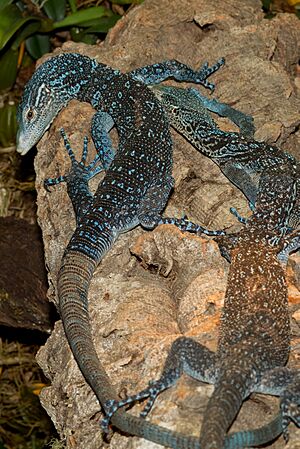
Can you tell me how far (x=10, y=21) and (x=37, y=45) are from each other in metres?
0.88

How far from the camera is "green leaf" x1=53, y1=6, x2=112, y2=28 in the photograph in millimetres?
9812

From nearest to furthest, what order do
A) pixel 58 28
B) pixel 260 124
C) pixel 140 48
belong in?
pixel 260 124
pixel 140 48
pixel 58 28

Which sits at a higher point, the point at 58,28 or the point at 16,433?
the point at 58,28

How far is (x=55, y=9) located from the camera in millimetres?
9891

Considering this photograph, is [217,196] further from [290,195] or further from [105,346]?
[105,346]

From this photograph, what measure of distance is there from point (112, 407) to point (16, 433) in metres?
4.30

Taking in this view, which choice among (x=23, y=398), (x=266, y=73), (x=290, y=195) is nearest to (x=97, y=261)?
(x=290, y=195)

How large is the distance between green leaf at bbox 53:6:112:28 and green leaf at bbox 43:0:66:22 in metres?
0.10

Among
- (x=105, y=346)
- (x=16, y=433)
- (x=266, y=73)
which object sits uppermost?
(x=266, y=73)

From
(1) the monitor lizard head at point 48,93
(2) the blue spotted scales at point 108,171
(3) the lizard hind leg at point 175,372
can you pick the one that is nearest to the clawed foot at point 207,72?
(2) the blue spotted scales at point 108,171

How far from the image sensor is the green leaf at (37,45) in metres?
10.2

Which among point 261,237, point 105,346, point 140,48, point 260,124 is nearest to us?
point 105,346

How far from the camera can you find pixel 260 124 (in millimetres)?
7496

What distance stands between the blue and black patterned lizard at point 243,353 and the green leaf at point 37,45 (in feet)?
16.1
